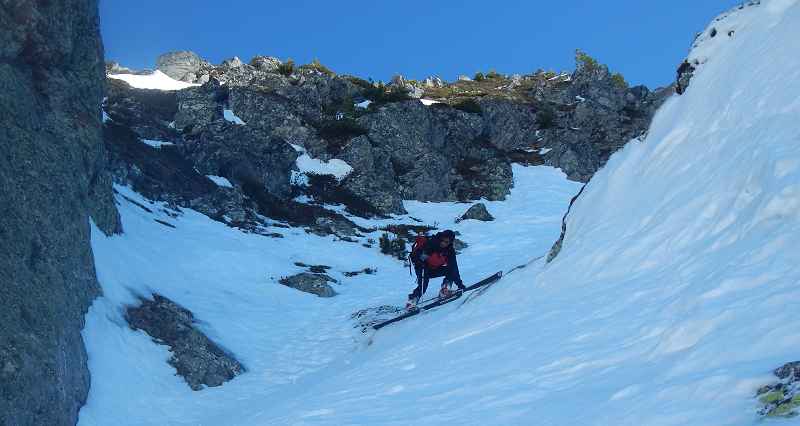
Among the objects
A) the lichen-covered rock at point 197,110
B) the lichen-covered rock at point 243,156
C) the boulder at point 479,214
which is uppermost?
the lichen-covered rock at point 197,110

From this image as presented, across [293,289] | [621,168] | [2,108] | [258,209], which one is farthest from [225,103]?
[621,168]

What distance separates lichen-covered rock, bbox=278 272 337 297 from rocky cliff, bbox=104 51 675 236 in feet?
22.6

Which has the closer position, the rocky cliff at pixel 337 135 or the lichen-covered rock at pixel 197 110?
the rocky cliff at pixel 337 135

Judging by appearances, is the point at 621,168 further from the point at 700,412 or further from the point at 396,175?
the point at 396,175

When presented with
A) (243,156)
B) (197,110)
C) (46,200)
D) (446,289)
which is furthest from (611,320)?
(197,110)

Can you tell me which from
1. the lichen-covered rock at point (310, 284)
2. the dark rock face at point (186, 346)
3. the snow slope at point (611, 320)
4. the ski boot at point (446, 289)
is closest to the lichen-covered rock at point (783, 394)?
the snow slope at point (611, 320)

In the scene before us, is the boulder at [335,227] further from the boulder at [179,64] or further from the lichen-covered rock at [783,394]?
the boulder at [179,64]

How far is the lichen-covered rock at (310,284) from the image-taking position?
17.0 m

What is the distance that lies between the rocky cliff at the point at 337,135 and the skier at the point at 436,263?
13393 mm

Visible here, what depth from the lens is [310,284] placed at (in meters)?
17.2

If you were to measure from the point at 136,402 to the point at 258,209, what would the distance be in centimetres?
1727

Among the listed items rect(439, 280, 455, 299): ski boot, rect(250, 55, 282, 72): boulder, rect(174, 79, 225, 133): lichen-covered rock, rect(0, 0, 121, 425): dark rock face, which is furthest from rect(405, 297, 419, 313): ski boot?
rect(250, 55, 282, 72): boulder

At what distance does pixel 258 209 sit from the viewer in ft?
84.5

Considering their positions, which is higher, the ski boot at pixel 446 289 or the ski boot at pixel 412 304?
the ski boot at pixel 446 289
